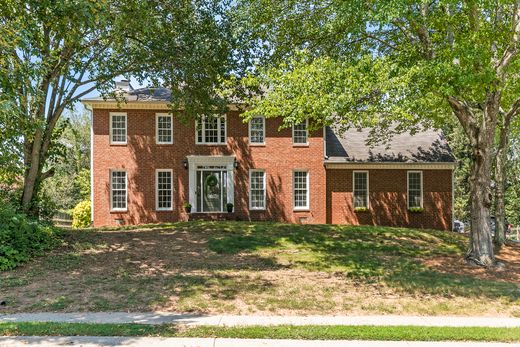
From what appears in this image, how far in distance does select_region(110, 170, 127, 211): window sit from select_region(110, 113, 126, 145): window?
1.54 metres

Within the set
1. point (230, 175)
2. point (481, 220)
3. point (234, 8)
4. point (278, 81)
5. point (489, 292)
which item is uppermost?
point (234, 8)

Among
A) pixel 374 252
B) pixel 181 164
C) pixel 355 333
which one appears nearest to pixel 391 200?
pixel 374 252

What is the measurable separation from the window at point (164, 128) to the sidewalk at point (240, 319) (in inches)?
557

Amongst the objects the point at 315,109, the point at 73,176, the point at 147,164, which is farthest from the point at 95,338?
the point at 73,176

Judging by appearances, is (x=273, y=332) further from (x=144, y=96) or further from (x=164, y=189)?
(x=144, y=96)

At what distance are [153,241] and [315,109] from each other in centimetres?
749

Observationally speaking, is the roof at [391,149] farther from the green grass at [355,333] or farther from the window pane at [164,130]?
the green grass at [355,333]

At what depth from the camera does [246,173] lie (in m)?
21.4

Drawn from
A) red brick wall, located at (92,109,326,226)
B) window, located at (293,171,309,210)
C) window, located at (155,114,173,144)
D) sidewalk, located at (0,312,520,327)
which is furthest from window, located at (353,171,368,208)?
sidewalk, located at (0,312,520,327)

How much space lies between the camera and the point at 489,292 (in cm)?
967

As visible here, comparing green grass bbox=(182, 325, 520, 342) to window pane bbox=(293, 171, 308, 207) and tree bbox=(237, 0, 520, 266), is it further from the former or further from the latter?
window pane bbox=(293, 171, 308, 207)

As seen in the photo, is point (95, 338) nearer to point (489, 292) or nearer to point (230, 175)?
point (489, 292)

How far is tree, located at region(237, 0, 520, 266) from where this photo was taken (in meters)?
10.2

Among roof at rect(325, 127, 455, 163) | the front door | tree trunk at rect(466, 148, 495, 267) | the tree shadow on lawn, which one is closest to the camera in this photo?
the tree shadow on lawn
